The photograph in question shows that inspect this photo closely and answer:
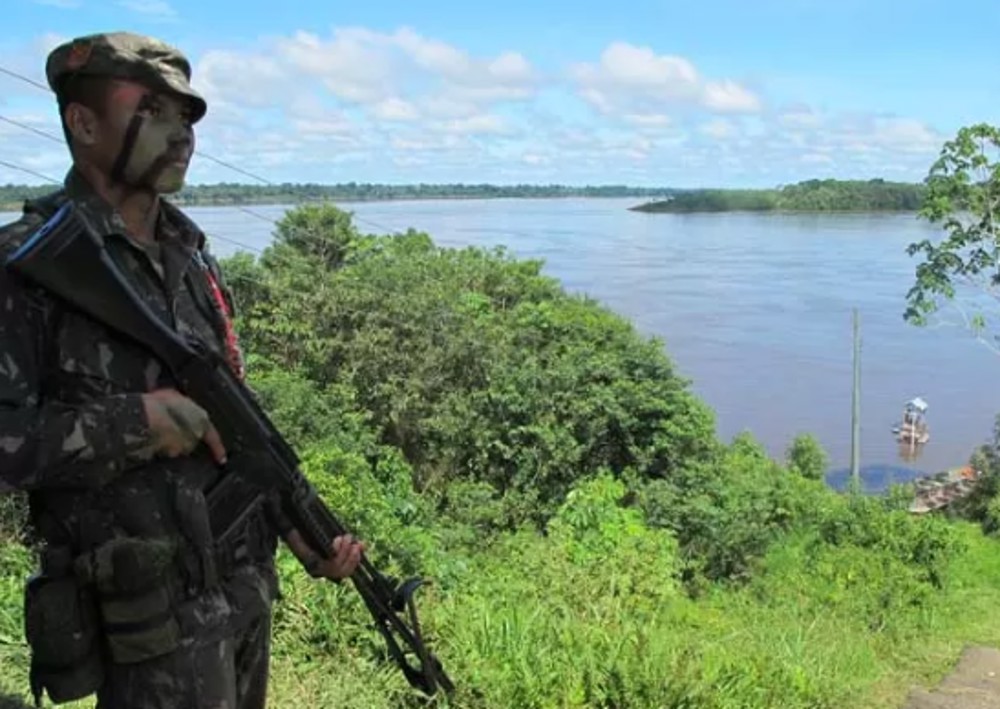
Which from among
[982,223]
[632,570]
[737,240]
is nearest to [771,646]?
[632,570]

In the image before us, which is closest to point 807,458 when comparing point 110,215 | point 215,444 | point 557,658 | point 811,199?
point 557,658

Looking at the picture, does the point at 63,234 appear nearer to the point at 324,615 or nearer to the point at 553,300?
the point at 324,615

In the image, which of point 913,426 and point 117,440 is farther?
point 913,426

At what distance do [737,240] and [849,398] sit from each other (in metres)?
57.2

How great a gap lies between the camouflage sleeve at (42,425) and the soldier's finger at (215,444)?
3.7 inches

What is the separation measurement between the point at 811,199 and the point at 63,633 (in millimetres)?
109032

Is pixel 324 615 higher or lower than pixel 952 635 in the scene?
higher

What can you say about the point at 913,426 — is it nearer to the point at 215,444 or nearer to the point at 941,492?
the point at 941,492

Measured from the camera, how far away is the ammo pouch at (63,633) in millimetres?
1205

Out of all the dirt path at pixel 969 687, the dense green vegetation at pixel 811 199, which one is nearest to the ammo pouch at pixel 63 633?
the dirt path at pixel 969 687

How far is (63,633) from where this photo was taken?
121cm

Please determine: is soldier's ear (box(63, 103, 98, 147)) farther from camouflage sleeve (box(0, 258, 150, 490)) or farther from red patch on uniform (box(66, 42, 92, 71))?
camouflage sleeve (box(0, 258, 150, 490))

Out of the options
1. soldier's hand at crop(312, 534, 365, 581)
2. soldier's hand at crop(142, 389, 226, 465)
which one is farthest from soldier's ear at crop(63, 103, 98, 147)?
soldier's hand at crop(312, 534, 365, 581)

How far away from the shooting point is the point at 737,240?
89062 mm
